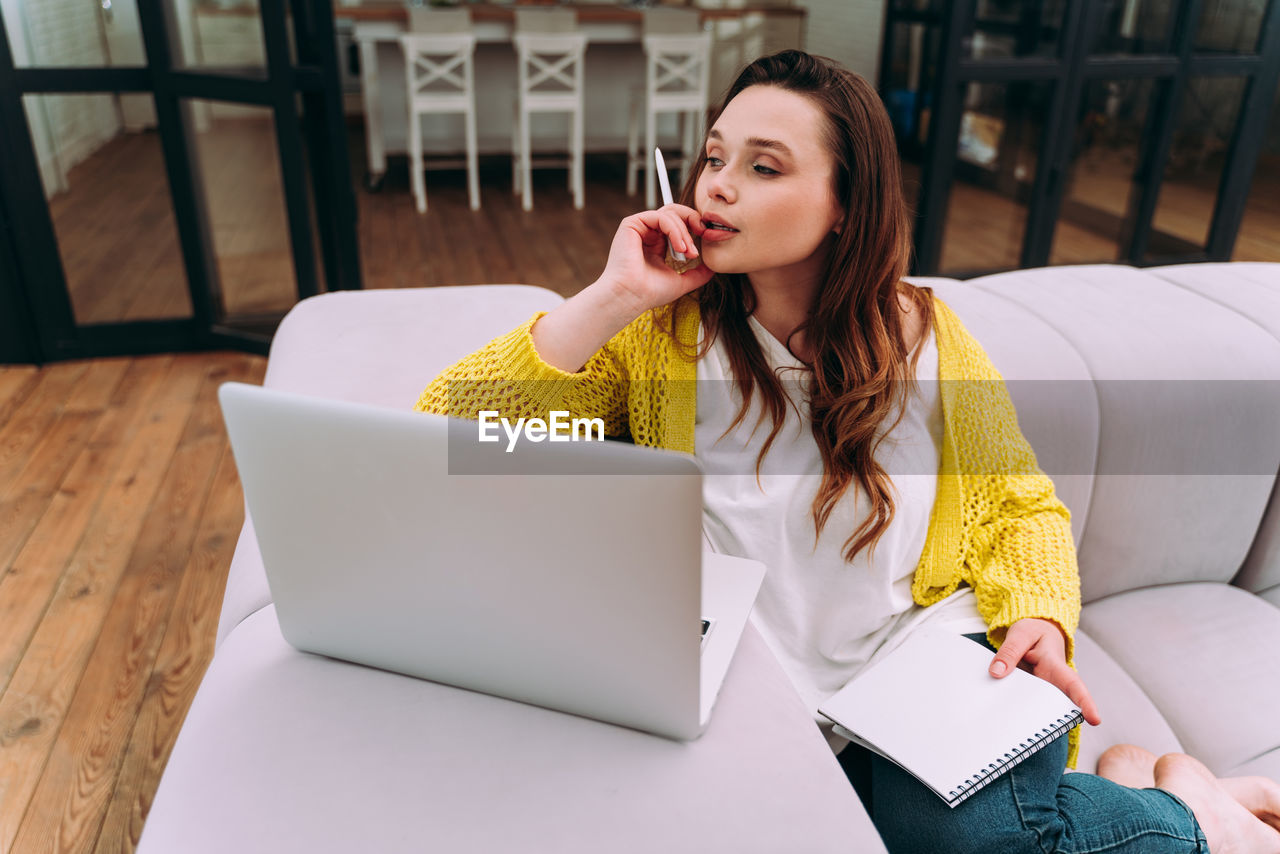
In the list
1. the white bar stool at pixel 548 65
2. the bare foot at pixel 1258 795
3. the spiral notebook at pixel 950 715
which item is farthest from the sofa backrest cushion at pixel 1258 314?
the white bar stool at pixel 548 65

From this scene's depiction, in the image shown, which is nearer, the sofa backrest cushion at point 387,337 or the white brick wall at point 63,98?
the sofa backrest cushion at point 387,337

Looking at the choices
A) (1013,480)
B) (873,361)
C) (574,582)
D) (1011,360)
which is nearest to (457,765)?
(574,582)

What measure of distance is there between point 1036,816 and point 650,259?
70 centimetres

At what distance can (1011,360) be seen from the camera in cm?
138

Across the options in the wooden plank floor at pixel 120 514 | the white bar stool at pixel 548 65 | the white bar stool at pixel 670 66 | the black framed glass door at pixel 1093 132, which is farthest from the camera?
the white bar stool at pixel 670 66

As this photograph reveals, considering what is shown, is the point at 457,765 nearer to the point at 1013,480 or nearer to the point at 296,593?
the point at 296,593

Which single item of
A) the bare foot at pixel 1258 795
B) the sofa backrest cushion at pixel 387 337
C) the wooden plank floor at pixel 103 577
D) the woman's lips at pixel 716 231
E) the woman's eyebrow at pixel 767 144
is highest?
the woman's eyebrow at pixel 767 144

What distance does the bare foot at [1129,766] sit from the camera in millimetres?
1103

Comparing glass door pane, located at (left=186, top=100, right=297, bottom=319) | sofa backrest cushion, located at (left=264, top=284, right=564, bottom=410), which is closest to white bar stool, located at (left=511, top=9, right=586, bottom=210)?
glass door pane, located at (left=186, top=100, right=297, bottom=319)

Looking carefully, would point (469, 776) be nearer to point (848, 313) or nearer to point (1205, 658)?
point (848, 313)

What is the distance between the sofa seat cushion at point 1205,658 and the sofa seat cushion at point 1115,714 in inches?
0.9

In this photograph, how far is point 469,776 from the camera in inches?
28.7

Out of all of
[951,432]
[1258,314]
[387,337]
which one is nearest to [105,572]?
[387,337]

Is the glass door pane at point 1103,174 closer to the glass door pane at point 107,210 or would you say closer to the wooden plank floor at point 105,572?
the wooden plank floor at point 105,572
